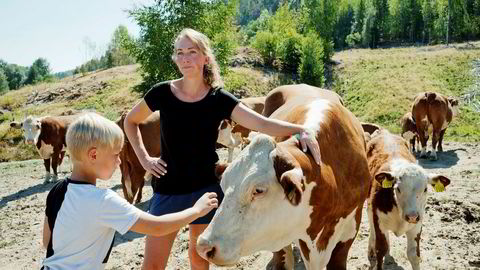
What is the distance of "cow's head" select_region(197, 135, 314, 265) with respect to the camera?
2670 millimetres

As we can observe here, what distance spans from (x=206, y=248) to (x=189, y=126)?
1.04 m

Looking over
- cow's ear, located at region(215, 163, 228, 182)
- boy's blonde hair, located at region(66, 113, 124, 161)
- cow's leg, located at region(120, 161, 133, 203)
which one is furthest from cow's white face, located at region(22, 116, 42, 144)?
boy's blonde hair, located at region(66, 113, 124, 161)

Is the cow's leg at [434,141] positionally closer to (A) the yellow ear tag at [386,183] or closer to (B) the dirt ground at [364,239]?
(B) the dirt ground at [364,239]

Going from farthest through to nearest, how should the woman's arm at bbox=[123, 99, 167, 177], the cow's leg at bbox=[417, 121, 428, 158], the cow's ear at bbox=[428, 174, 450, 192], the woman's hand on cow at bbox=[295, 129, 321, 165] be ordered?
the cow's leg at bbox=[417, 121, 428, 158] → the cow's ear at bbox=[428, 174, 450, 192] → the woman's arm at bbox=[123, 99, 167, 177] → the woman's hand on cow at bbox=[295, 129, 321, 165]

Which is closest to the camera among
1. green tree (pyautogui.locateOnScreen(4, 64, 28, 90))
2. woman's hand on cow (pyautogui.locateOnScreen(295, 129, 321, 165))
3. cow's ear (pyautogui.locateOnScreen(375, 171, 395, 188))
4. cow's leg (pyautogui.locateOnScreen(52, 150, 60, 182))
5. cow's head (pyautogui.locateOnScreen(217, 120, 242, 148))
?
woman's hand on cow (pyautogui.locateOnScreen(295, 129, 321, 165))

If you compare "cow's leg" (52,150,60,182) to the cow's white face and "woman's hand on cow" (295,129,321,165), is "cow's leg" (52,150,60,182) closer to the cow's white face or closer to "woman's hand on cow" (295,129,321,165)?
the cow's white face

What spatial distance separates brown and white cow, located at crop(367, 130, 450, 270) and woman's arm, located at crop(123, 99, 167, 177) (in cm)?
256

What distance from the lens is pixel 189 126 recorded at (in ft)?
10.9

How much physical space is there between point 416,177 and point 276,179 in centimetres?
265

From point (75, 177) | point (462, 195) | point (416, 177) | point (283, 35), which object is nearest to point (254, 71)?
point (283, 35)

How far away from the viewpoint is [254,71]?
115 ft

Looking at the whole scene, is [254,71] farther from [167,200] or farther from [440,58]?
[167,200]

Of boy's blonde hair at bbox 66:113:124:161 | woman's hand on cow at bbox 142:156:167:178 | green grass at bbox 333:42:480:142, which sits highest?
boy's blonde hair at bbox 66:113:124:161

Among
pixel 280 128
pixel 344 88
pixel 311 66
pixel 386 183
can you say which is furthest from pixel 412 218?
pixel 344 88
